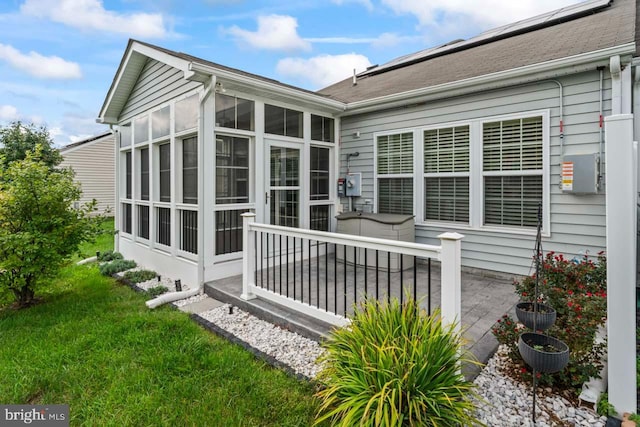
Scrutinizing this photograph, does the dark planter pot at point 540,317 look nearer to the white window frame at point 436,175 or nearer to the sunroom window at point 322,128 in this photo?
the white window frame at point 436,175

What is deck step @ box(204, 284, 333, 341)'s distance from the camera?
3120mm

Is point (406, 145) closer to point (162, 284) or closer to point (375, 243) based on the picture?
point (375, 243)

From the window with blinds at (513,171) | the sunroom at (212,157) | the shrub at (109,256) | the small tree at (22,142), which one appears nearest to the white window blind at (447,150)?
the window with blinds at (513,171)

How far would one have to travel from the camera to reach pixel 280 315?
3.45m

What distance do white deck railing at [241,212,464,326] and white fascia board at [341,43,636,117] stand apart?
2855mm

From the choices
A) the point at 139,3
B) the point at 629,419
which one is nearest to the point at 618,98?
the point at 629,419

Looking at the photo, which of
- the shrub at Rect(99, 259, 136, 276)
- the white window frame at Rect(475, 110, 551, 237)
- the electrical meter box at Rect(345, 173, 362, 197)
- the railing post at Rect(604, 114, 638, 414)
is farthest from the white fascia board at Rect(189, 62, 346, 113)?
the shrub at Rect(99, 259, 136, 276)

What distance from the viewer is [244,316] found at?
374 cm

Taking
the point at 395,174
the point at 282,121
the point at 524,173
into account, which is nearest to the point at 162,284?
the point at 282,121

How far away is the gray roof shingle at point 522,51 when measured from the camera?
4117 millimetres

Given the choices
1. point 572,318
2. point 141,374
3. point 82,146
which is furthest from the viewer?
point 82,146

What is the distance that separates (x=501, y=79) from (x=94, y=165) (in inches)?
728

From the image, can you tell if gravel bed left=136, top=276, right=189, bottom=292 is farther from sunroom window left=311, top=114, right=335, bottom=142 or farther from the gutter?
sunroom window left=311, top=114, right=335, bottom=142

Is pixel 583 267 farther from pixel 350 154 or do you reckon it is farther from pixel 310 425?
pixel 350 154
